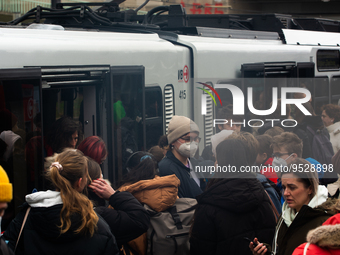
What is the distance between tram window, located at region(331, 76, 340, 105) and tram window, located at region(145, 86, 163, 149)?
4.13 m

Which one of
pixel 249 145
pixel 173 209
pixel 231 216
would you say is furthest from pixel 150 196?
pixel 249 145

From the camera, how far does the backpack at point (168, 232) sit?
12.1 feet

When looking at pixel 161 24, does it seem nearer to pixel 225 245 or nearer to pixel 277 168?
pixel 277 168

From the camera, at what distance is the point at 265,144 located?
497cm

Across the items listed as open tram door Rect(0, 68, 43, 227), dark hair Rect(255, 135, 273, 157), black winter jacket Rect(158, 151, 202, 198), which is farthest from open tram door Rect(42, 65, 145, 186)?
dark hair Rect(255, 135, 273, 157)

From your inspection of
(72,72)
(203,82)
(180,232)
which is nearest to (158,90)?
(203,82)

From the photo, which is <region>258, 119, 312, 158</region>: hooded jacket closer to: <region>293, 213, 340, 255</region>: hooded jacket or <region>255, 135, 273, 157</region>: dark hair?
<region>255, 135, 273, 157</region>: dark hair

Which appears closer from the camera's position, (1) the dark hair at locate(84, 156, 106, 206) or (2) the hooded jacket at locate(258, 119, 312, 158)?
(1) the dark hair at locate(84, 156, 106, 206)

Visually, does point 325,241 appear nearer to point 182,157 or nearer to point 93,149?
point 93,149

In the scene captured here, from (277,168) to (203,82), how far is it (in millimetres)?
1561

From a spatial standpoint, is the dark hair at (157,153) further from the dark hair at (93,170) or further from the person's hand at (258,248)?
the person's hand at (258,248)

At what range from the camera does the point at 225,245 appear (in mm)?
3363

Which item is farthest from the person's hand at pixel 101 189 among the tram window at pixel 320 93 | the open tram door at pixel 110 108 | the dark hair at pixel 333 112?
the tram window at pixel 320 93

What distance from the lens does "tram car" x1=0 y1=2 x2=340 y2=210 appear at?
359 cm
